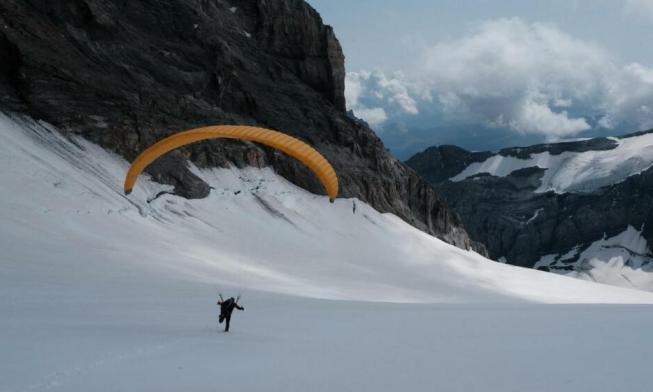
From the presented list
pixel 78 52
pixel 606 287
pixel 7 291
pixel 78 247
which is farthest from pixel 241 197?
pixel 606 287

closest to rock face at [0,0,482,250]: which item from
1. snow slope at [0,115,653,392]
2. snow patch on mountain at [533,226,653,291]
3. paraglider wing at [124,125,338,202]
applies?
snow slope at [0,115,653,392]

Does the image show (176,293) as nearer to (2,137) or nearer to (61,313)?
(61,313)

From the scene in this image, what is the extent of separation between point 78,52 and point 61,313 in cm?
3895

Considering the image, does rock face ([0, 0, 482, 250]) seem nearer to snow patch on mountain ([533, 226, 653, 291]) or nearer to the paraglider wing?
the paraglider wing

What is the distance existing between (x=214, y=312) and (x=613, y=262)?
632ft

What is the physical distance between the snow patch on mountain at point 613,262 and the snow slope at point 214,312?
153 meters

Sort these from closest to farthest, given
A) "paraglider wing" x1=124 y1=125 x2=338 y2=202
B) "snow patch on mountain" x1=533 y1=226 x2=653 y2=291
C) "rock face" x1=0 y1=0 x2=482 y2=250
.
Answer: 1. "paraglider wing" x1=124 y1=125 x2=338 y2=202
2. "rock face" x1=0 y1=0 x2=482 y2=250
3. "snow patch on mountain" x1=533 y1=226 x2=653 y2=291

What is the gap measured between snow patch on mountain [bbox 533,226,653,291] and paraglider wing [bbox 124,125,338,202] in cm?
17399

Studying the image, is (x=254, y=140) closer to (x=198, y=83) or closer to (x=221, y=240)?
(x=221, y=240)

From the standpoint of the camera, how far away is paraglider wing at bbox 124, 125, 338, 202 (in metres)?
17.2

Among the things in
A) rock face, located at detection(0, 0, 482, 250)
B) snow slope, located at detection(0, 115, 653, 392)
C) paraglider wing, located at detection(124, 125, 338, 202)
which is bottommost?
snow slope, located at detection(0, 115, 653, 392)

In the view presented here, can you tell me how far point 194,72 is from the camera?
5841 centimetres

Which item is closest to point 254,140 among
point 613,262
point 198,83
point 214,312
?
point 214,312

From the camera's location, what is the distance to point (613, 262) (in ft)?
584
